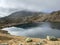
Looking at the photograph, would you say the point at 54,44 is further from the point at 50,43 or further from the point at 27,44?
the point at 27,44

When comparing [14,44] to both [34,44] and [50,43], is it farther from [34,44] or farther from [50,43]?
[50,43]

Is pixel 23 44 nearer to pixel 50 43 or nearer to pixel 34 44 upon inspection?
pixel 34 44

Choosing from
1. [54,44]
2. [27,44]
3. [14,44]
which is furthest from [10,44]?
[54,44]

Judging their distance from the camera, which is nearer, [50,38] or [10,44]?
[10,44]

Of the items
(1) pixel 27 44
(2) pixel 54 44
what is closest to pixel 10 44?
(1) pixel 27 44

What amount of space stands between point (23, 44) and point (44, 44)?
2958 millimetres

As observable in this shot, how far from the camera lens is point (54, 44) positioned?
25.2 meters

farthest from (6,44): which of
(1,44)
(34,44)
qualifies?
(34,44)

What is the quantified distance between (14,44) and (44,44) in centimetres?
423

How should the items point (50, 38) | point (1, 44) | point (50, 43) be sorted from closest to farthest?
point (1, 44), point (50, 43), point (50, 38)

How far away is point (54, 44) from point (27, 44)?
3.80 metres

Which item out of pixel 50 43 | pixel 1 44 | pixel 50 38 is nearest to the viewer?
pixel 1 44

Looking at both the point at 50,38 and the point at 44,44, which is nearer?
the point at 44,44

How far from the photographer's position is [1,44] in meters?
24.3
